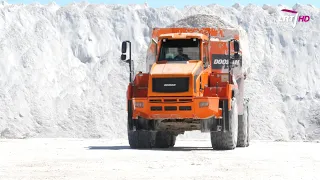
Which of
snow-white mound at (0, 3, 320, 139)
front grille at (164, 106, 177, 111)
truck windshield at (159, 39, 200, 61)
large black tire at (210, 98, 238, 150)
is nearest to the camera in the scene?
front grille at (164, 106, 177, 111)

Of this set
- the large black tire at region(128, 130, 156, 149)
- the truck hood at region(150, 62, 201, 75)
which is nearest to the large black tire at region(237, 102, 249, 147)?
the large black tire at region(128, 130, 156, 149)

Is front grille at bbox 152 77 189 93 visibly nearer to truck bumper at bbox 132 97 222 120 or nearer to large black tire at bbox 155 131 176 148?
truck bumper at bbox 132 97 222 120

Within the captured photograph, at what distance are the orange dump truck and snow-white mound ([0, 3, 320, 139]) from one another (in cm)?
1647

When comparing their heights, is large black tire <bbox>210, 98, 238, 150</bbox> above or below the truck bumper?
below

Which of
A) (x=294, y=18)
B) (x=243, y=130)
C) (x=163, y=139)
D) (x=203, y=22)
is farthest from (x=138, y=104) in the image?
(x=294, y=18)

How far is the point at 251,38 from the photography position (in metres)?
58.3

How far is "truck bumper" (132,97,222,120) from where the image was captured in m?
19.4

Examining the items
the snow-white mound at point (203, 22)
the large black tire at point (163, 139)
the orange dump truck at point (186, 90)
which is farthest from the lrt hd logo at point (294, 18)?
the orange dump truck at point (186, 90)

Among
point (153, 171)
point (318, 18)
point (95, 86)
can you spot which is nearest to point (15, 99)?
point (95, 86)

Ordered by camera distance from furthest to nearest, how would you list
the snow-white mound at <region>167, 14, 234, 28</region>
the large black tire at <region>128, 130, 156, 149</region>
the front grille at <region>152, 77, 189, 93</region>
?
1. the snow-white mound at <region>167, 14, 234, 28</region>
2. the large black tire at <region>128, 130, 156, 149</region>
3. the front grille at <region>152, 77, 189, 93</region>

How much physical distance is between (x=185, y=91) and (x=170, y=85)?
1.44ft

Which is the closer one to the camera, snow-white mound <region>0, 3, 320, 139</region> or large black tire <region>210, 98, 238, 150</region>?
large black tire <region>210, 98, 238, 150</region>

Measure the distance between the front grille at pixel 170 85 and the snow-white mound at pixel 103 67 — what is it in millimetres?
17963

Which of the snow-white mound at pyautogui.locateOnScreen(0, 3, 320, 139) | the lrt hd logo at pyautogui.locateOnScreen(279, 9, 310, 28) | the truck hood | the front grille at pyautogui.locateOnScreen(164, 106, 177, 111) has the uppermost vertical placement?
the truck hood
